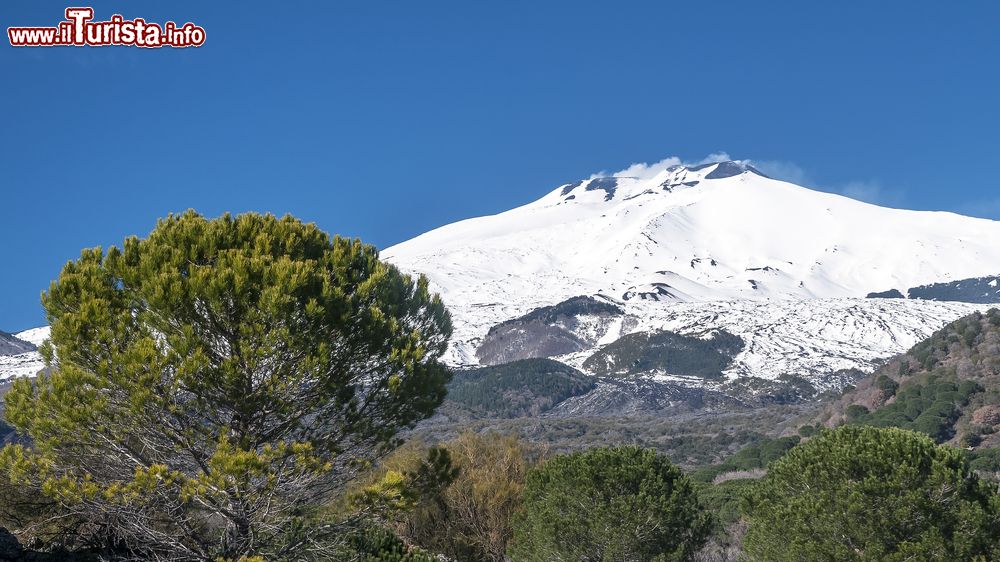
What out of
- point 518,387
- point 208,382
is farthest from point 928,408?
point 518,387

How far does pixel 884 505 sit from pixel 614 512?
5368mm

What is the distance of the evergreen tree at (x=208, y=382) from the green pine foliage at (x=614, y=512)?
20.7 feet

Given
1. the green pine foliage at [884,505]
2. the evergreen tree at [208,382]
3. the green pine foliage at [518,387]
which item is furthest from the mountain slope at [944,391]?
the green pine foliage at [518,387]

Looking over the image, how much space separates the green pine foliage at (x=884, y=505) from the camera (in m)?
15.0

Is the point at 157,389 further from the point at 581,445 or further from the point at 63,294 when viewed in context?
the point at 581,445

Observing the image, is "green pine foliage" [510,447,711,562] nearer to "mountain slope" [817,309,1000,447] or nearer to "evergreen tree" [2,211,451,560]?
"evergreen tree" [2,211,451,560]

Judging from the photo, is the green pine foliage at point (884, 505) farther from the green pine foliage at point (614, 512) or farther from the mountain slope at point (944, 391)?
the mountain slope at point (944, 391)

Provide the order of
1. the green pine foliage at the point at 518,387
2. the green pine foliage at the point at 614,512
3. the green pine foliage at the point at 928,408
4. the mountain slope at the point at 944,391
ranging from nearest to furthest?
1. the green pine foliage at the point at 614,512
2. the mountain slope at the point at 944,391
3. the green pine foliage at the point at 928,408
4. the green pine foliage at the point at 518,387

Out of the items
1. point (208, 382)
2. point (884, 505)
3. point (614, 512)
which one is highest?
point (208, 382)

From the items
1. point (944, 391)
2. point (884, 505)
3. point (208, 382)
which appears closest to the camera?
point (208, 382)

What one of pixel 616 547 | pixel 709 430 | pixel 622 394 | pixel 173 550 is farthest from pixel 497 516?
pixel 622 394

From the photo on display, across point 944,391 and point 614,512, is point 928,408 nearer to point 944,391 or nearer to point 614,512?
point 944,391

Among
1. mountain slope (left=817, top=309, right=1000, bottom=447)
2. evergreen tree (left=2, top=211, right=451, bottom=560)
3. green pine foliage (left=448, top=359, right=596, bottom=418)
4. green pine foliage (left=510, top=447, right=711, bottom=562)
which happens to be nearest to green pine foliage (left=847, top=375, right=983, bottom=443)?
mountain slope (left=817, top=309, right=1000, bottom=447)

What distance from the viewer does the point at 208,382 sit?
12.1 meters
